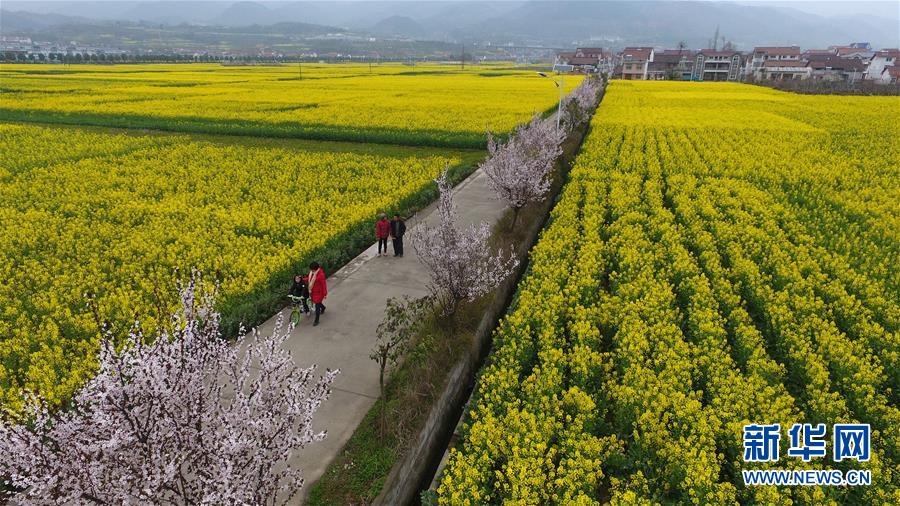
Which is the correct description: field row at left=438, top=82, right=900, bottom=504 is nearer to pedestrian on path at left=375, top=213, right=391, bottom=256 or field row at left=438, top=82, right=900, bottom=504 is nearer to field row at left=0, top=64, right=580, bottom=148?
pedestrian on path at left=375, top=213, right=391, bottom=256

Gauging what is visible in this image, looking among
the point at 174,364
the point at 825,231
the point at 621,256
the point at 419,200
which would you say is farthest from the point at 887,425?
the point at 419,200

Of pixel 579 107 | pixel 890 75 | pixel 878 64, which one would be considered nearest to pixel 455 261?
pixel 579 107

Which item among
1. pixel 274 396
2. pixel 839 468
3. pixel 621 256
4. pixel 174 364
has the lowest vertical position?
pixel 839 468

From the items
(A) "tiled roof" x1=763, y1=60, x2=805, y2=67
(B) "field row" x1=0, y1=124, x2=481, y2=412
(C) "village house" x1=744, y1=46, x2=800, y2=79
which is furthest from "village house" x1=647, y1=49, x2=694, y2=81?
(B) "field row" x1=0, y1=124, x2=481, y2=412

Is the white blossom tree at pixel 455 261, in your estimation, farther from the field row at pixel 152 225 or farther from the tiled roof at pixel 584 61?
the tiled roof at pixel 584 61

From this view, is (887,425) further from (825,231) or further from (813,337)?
(825,231)

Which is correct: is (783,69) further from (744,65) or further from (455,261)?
(455,261)

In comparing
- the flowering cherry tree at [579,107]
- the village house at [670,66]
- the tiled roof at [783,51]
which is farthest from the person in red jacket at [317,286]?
the tiled roof at [783,51]
